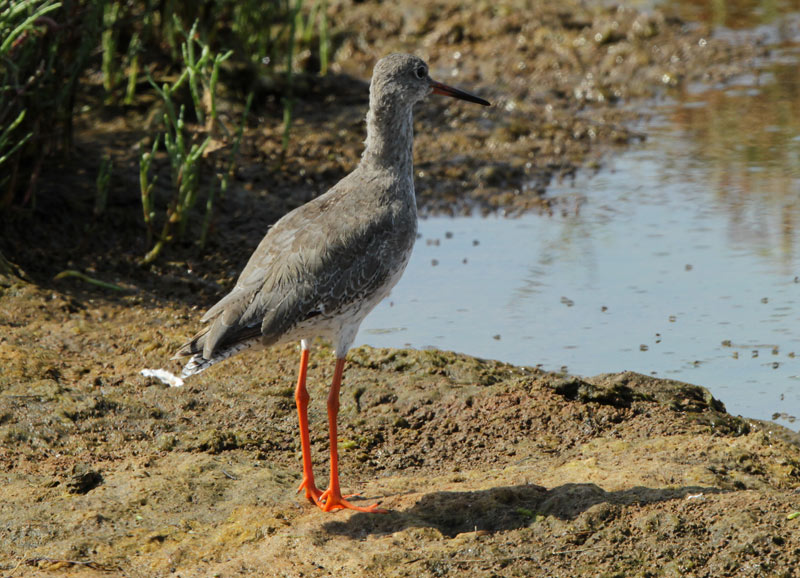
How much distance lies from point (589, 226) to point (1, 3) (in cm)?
468

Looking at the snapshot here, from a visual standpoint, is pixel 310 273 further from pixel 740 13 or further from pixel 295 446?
pixel 740 13

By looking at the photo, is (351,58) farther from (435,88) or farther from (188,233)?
(435,88)

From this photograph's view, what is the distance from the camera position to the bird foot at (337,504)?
4.95 meters

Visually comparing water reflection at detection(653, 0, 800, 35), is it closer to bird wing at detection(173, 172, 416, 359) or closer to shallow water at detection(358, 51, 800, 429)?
shallow water at detection(358, 51, 800, 429)

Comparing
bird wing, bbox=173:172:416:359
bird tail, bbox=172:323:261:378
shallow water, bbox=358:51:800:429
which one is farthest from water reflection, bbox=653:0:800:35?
bird tail, bbox=172:323:261:378

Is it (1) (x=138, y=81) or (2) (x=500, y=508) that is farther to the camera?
(1) (x=138, y=81)

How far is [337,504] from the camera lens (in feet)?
16.6

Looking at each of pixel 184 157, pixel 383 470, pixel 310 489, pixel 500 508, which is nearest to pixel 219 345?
pixel 310 489

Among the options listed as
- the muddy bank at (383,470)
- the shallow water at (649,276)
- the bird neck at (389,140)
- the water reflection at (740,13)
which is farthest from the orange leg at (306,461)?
the water reflection at (740,13)

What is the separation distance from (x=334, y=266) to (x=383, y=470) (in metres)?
1.15

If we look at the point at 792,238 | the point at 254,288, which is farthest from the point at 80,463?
the point at 792,238

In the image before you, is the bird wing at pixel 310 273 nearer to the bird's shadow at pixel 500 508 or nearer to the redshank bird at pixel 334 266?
the redshank bird at pixel 334 266

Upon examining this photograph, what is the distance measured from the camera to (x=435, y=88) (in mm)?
5879

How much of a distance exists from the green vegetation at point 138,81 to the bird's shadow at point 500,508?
11.6ft
